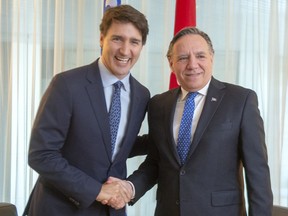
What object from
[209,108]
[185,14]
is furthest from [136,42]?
[185,14]

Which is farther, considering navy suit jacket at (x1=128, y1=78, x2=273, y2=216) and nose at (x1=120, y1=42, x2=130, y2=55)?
nose at (x1=120, y1=42, x2=130, y2=55)

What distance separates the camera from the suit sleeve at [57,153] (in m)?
1.61

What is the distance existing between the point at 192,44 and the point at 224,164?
0.53 m

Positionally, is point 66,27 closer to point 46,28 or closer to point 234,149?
point 46,28

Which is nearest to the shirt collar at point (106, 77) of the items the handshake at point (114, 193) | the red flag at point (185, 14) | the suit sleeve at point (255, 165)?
the handshake at point (114, 193)

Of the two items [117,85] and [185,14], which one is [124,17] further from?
[185,14]

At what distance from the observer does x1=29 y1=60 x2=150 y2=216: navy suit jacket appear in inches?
64.0

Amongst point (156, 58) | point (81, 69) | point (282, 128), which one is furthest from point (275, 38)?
point (81, 69)

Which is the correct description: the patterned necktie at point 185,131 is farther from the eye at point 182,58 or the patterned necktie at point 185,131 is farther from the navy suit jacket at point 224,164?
the eye at point 182,58

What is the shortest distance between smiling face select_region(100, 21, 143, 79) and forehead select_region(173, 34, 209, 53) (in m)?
0.20

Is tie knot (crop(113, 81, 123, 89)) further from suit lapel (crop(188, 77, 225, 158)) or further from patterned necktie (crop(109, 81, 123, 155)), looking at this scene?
suit lapel (crop(188, 77, 225, 158))

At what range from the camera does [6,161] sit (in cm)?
318

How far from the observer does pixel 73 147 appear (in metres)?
1.69

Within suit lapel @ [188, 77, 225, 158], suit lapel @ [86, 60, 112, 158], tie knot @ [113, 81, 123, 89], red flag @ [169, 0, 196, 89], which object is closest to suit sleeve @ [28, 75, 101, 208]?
suit lapel @ [86, 60, 112, 158]
